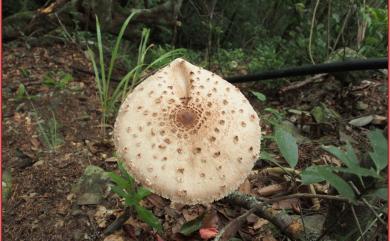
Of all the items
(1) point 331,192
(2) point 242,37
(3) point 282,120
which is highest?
(1) point 331,192

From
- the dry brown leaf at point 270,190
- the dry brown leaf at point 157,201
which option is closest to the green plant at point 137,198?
the dry brown leaf at point 157,201

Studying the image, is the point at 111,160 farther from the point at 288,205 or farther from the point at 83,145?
the point at 288,205

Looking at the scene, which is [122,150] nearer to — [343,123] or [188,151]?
[188,151]

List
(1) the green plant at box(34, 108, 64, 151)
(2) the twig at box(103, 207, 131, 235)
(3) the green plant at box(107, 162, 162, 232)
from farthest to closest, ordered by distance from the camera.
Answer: (1) the green plant at box(34, 108, 64, 151) < (2) the twig at box(103, 207, 131, 235) < (3) the green plant at box(107, 162, 162, 232)

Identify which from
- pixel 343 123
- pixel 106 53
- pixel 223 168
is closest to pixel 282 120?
pixel 343 123

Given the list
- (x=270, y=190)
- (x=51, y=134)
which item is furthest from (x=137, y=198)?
(x=51, y=134)

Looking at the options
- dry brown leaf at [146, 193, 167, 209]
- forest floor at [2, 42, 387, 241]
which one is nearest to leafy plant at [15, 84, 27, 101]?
forest floor at [2, 42, 387, 241]

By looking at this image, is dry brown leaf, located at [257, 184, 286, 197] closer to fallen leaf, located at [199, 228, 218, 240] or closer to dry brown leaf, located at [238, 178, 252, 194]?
dry brown leaf, located at [238, 178, 252, 194]
